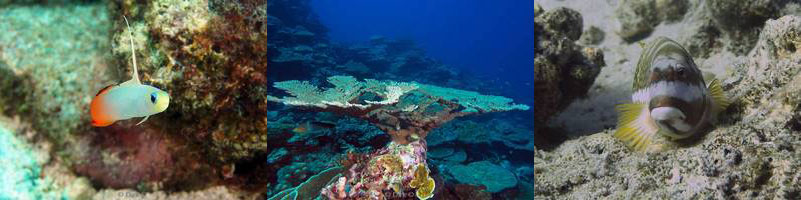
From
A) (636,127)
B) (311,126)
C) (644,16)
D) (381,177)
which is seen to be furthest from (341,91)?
(644,16)

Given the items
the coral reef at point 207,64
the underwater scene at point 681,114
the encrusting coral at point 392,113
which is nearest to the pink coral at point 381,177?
the encrusting coral at point 392,113

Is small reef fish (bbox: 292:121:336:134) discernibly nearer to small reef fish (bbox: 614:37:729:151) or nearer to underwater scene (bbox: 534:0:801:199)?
underwater scene (bbox: 534:0:801:199)

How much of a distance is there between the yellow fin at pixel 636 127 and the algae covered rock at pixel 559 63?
0.69 metres

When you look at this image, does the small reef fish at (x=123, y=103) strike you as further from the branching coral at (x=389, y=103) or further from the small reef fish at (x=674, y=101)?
the small reef fish at (x=674, y=101)

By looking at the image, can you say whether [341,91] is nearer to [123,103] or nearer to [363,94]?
[363,94]

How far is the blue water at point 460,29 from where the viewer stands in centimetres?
249

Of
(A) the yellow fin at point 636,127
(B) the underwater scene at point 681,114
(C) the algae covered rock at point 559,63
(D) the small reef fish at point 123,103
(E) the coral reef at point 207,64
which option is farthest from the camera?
(C) the algae covered rock at point 559,63

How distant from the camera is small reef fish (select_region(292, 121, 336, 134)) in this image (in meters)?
2.26

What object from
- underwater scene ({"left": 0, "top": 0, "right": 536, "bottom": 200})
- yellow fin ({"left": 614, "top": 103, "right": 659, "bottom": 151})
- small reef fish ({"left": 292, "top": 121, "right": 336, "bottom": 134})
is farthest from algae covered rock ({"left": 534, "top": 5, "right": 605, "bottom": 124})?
small reef fish ({"left": 292, "top": 121, "right": 336, "bottom": 134})

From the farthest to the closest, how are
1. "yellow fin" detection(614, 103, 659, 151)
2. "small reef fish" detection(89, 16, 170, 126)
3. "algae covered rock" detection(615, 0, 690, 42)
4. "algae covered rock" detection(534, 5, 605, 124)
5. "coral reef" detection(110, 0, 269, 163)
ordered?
"algae covered rock" detection(615, 0, 690, 42), "algae covered rock" detection(534, 5, 605, 124), "yellow fin" detection(614, 103, 659, 151), "coral reef" detection(110, 0, 269, 163), "small reef fish" detection(89, 16, 170, 126)

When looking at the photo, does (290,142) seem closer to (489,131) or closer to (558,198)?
(489,131)

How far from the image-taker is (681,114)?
7.21ft

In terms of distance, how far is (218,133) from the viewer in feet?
7.53

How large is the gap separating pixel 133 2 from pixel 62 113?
2.87ft
